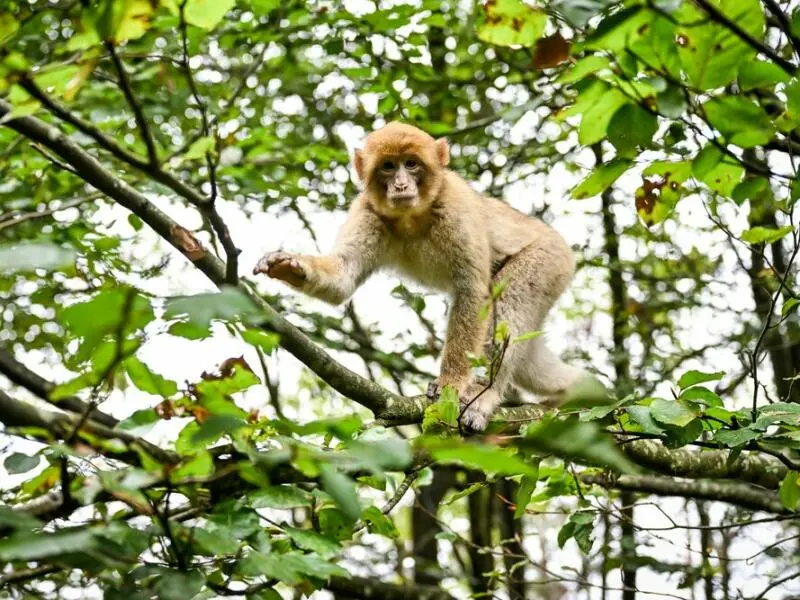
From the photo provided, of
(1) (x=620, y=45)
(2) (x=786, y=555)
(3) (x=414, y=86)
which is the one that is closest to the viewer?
(1) (x=620, y=45)

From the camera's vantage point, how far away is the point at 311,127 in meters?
10.2

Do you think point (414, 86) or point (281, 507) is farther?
point (414, 86)

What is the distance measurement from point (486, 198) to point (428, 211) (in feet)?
3.52

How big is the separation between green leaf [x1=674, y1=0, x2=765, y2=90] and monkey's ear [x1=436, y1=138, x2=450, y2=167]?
5.13 m

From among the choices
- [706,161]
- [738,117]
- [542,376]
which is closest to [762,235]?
[706,161]

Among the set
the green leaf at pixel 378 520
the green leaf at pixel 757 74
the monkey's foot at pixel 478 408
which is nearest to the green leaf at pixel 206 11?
the green leaf at pixel 757 74

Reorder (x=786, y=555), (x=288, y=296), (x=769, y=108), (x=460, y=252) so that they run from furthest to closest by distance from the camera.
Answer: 1. (x=288, y=296)
2. (x=786, y=555)
3. (x=460, y=252)
4. (x=769, y=108)

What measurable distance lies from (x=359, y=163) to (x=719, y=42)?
5.35 metres

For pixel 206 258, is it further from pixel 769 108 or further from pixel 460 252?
pixel 769 108

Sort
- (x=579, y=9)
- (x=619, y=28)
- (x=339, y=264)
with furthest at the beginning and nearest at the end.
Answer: (x=339, y=264)
(x=619, y=28)
(x=579, y=9)

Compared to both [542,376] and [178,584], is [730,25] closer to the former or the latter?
[178,584]

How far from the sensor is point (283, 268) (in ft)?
17.5

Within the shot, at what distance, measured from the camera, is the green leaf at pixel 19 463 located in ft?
8.13

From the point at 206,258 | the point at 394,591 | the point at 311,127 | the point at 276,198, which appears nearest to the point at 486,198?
the point at 276,198
